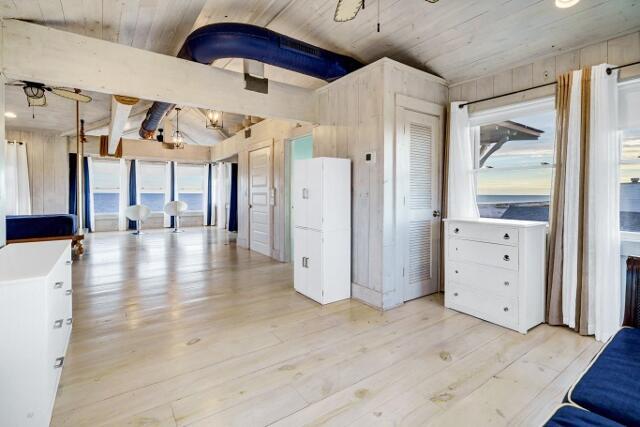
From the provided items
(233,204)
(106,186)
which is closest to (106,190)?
(106,186)

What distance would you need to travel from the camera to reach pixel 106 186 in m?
9.41

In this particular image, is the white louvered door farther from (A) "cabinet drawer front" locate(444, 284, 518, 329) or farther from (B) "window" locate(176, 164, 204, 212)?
(B) "window" locate(176, 164, 204, 212)

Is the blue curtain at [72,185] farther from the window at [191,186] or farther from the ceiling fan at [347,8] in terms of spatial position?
the ceiling fan at [347,8]

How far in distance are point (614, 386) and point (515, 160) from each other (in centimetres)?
264

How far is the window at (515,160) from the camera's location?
3.06 metres

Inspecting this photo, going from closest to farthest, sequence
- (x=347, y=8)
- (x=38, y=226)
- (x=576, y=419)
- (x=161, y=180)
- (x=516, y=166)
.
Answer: (x=576, y=419) → (x=347, y=8) → (x=516, y=166) → (x=38, y=226) → (x=161, y=180)

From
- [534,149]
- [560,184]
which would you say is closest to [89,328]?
[560,184]

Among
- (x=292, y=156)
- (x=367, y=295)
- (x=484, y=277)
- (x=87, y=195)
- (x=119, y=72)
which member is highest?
(x=119, y=72)

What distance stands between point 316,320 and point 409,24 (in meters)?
3.04

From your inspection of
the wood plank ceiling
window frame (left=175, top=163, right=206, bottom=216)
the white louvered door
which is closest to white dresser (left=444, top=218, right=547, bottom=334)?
the white louvered door

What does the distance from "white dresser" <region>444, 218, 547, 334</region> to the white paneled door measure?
3618 millimetres

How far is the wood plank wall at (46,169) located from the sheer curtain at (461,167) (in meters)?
8.54

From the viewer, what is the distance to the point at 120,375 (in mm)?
2035

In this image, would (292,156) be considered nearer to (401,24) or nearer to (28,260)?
(401,24)
